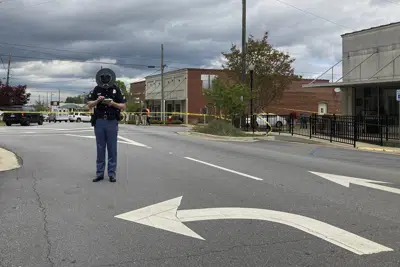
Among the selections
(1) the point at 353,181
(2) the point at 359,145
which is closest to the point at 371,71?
(2) the point at 359,145

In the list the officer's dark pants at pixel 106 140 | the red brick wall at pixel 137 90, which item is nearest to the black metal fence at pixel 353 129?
the officer's dark pants at pixel 106 140

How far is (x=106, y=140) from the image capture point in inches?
320

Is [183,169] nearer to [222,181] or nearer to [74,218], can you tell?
[222,181]

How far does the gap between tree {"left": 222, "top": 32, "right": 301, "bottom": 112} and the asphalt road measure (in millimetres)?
20410

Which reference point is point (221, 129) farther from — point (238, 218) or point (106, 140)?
point (238, 218)

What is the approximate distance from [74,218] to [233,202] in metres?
2.38

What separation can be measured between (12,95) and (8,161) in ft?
153

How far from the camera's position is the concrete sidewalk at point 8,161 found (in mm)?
9992

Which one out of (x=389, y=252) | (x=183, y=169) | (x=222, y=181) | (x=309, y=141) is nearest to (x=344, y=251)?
(x=389, y=252)

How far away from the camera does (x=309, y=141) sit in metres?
20.6

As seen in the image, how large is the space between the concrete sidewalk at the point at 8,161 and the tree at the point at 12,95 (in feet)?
141

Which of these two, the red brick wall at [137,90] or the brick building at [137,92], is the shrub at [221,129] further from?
the red brick wall at [137,90]

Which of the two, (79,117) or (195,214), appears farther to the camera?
(79,117)

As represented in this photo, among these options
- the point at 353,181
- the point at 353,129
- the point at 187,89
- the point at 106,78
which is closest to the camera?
the point at 106,78
